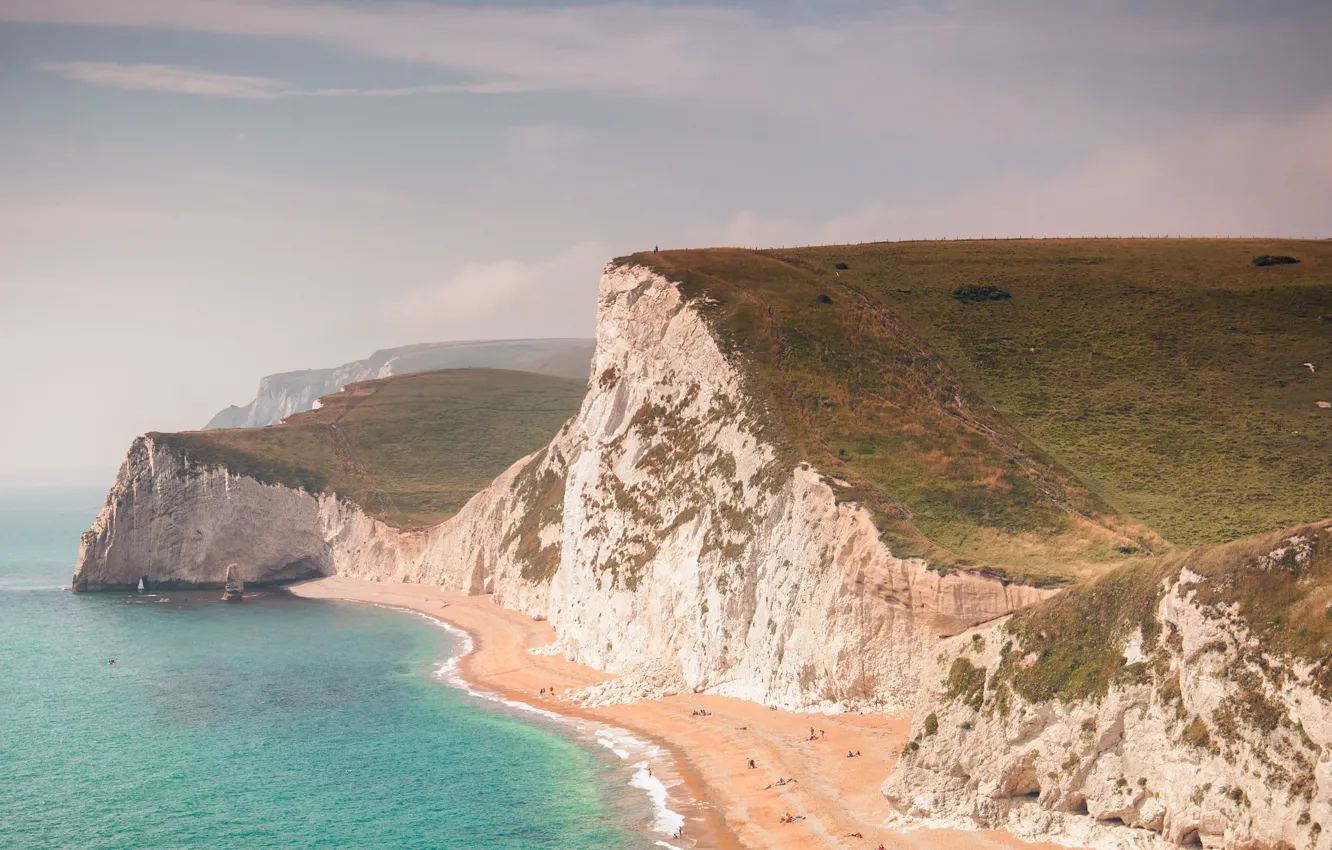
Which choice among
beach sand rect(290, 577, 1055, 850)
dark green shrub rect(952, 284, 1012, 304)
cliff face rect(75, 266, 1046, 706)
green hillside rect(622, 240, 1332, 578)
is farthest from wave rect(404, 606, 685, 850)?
dark green shrub rect(952, 284, 1012, 304)

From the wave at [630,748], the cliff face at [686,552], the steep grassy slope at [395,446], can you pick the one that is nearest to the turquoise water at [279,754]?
the wave at [630,748]

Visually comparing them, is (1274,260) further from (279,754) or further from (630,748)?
(279,754)

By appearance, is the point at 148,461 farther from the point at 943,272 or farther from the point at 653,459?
the point at 943,272

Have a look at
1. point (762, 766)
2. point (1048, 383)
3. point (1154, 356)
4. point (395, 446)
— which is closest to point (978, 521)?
point (762, 766)

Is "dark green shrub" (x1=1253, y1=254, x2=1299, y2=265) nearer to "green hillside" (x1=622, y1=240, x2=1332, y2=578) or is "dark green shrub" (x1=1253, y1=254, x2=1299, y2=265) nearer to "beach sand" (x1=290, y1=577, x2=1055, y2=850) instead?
"green hillside" (x1=622, y1=240, x2=1332, y2=578)

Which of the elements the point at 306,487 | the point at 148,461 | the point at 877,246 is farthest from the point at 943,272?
the point at 148,461

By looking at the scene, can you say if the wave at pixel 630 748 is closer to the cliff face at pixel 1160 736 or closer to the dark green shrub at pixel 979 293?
the cliff face at pixel 1160 736

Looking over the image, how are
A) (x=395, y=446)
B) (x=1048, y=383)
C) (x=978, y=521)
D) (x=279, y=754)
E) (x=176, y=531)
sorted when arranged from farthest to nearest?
1. (x=395, y=446)
2. (x=176, y=531)
3. (x=1048, y=383)
4. (x=978, y=521)
5. (x=279, y=754)
